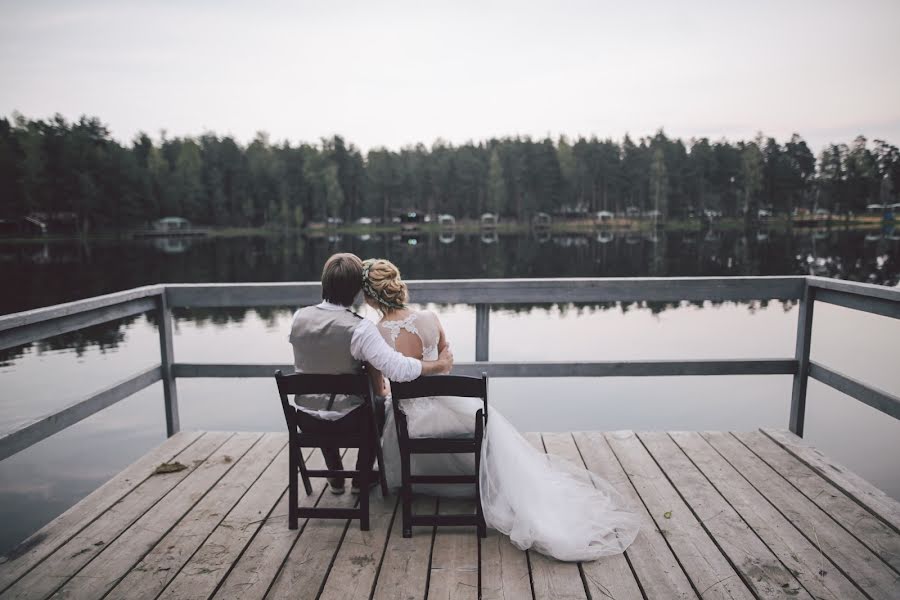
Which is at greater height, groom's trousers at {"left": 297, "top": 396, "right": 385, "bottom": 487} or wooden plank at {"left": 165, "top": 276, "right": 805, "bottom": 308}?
wooden plank at {"left": 165, "top": 276, "right": 805, "bottom": 308}

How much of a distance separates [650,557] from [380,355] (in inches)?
64.1

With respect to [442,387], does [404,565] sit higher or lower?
lower

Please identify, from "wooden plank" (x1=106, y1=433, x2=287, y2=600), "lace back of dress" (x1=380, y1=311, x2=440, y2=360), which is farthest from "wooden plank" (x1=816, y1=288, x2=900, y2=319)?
"wooden plank" (x1=106, y1=433, x2=287, y2=600)

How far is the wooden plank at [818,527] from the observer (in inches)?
98.7

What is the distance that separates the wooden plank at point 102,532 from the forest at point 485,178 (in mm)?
90584

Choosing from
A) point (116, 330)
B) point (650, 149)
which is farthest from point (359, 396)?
point (650, 149)

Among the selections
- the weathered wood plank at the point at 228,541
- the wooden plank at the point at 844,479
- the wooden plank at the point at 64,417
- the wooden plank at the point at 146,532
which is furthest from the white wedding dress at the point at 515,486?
the wooden plank at the point at 64,417

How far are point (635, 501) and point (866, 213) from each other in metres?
119

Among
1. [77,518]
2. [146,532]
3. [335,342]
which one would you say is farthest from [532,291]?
[77,518]

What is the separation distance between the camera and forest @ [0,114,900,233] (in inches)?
3585

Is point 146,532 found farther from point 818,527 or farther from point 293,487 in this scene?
point 818,527

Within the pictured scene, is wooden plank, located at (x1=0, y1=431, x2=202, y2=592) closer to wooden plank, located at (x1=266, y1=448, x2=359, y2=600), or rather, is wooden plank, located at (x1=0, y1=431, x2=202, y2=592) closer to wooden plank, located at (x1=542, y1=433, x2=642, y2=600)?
wooden plank, located at (x1=266, y1=448, x2=359, y2=600)

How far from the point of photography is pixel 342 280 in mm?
2908

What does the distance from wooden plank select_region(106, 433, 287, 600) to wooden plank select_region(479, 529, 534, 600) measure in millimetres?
1446
